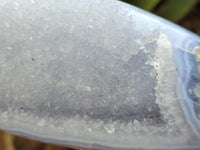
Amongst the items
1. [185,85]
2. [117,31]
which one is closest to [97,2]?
[117,31]

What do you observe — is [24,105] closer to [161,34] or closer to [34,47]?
[34,47]

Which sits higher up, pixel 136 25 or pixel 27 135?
pixel 136 25

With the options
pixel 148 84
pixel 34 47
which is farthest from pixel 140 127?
pixel 34 47

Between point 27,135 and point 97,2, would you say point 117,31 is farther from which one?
point 27,135

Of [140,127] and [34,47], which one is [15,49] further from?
[140,127]

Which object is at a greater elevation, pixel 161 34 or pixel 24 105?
pixel 161 34

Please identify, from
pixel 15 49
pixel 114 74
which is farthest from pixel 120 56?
pixel 15 49

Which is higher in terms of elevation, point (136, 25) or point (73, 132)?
point (136, 25)
